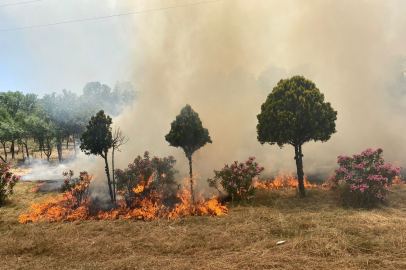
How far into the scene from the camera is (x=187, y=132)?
12109 mm

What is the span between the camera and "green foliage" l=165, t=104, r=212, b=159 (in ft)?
39.7

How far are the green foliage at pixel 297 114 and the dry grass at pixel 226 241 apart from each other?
11.9 feet

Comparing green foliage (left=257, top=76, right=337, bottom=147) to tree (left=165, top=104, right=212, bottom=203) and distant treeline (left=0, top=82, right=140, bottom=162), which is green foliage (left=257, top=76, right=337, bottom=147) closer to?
tree (left=165, top=104, right=212, bottom=203)

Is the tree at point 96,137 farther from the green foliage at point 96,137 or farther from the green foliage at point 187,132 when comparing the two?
the green foliage at point 187,132

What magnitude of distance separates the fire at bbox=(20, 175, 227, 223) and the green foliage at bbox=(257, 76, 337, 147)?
512cm

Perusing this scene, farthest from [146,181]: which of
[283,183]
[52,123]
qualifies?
[52,123]

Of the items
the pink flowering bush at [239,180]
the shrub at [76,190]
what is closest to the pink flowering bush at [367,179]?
the pink flowering bush at [239,180]

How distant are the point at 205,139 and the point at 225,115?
36.7ft

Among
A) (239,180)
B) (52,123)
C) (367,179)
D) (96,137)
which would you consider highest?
(52,123)

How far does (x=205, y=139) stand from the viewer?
1267 cm

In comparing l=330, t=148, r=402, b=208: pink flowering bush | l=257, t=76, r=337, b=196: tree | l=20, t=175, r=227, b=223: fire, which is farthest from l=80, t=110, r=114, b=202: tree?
l=330, t=148, r=402, b=208: pink flowering bush

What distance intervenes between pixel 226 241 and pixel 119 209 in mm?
6660

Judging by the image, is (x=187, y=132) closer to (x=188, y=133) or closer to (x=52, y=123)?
(x=188, y=133)

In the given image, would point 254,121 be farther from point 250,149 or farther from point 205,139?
point 205,139
